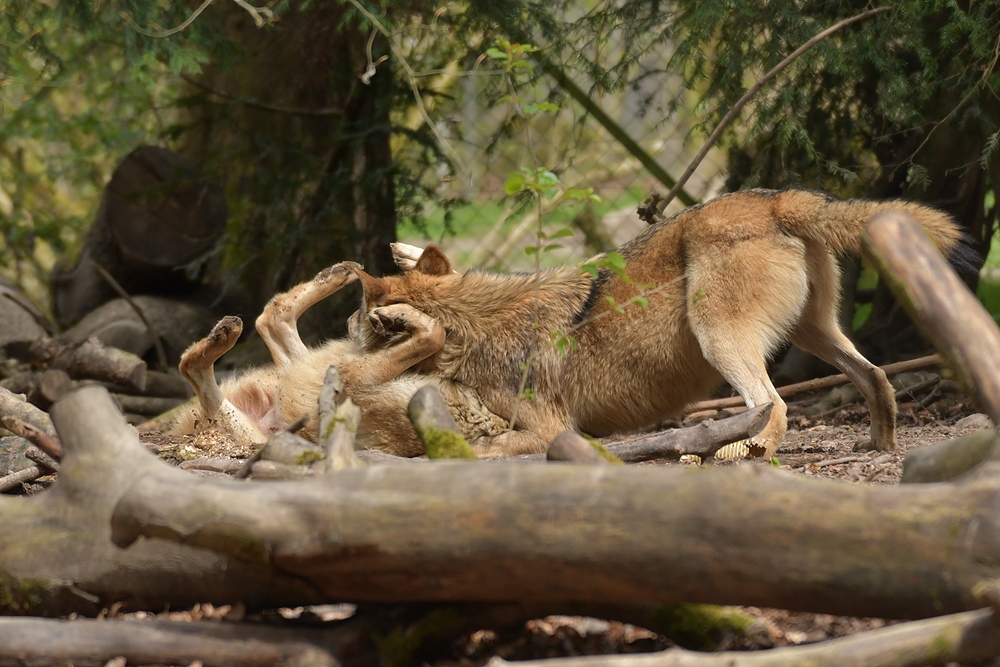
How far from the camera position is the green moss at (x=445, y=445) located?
2840 mm

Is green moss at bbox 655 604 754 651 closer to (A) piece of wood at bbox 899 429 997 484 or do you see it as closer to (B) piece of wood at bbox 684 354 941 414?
(A) piece of wood at bbox 899 429 997 484

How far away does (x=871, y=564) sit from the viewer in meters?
1.94

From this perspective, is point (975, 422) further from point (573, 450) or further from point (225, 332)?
point (225, 332)

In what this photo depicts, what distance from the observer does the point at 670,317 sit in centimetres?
444

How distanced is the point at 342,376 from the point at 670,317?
177cm

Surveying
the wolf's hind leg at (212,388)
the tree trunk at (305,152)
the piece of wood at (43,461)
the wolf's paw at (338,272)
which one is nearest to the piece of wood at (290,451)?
the piece of wood at (43,461)

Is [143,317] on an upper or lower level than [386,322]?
upper

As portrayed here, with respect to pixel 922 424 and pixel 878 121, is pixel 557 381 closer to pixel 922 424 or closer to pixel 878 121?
pixel 922 424

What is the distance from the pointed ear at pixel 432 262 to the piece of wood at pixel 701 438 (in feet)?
6.67

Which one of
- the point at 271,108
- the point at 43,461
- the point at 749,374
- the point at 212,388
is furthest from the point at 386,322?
the point at 271,108

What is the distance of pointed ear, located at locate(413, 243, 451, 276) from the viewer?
5.22m

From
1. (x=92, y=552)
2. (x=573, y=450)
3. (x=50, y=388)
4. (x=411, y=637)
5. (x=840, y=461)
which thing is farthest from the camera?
(x=50, y=388)

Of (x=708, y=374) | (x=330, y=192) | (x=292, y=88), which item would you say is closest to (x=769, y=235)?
(x=708, y=374)

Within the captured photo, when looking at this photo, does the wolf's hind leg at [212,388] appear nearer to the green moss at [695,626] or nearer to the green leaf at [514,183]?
the green leaf at [514,183]
